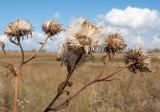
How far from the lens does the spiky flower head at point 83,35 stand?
96.7 inches

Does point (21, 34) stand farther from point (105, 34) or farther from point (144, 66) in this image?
point (144, 66)

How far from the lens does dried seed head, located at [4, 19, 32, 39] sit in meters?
2.91

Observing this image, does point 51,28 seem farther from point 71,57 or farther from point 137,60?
point 137,60

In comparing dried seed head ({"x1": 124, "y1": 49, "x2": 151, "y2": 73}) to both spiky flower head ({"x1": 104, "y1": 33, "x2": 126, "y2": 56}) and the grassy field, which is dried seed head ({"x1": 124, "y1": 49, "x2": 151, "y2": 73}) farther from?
the grassy field

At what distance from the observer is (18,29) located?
2.91m

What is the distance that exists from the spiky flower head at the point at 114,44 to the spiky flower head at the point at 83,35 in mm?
182

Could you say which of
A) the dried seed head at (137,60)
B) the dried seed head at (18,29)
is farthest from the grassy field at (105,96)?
the dried seed head at (137,60)

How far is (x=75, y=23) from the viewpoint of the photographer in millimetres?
2584

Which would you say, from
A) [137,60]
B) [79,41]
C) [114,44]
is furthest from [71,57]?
[137,60]

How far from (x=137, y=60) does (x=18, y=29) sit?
2.51 ft

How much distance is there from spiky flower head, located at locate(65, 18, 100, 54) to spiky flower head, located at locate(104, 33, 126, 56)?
18cm

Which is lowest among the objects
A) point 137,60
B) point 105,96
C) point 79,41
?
point 105,96

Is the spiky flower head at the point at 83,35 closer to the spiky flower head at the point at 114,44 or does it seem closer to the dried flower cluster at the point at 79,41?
the dried flower cluster at the point at 79,41

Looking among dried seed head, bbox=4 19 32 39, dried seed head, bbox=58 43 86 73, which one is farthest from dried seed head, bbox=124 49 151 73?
dried seed head, bbox=4 19 32 39
